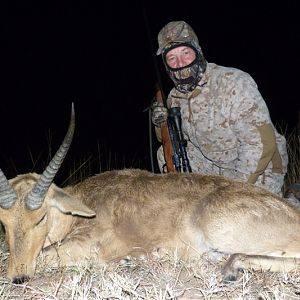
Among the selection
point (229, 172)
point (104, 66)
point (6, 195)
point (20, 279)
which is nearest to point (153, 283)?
point (20, 279)

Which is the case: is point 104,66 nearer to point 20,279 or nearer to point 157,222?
point 157,222

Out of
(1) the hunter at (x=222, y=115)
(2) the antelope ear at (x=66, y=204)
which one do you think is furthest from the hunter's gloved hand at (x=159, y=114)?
(2) the antelope ear at (x=66, y=204)

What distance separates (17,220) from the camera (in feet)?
15.7

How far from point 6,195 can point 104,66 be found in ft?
117

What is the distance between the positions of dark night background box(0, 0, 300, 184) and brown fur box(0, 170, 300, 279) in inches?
143

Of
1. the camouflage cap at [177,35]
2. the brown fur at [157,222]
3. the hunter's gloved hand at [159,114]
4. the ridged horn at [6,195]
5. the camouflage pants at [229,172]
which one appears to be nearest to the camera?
the ridged horn at [6,195]

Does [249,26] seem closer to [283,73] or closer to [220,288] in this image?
[283,73]

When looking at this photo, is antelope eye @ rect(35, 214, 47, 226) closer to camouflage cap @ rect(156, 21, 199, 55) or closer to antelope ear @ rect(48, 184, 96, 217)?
antelope ear @ rect(48, 184, 96, 217)

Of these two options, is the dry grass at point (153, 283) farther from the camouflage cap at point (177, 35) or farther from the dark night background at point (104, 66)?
the dark night background at point (104, 66)

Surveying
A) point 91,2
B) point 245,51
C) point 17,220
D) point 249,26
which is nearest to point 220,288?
point 17,220

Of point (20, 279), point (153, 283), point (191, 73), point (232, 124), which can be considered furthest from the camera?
point (191, 73)

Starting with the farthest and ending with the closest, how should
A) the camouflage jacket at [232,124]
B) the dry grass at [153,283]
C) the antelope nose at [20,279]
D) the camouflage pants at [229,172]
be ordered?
1. the camouflage pants at [229,172]
2. the camouflage jacket at [232,124]
3. the antelope nose at [20,279]
4. the dry grass at [153,283]

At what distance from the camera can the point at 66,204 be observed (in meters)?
5.26

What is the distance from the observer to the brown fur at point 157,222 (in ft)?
15.9
